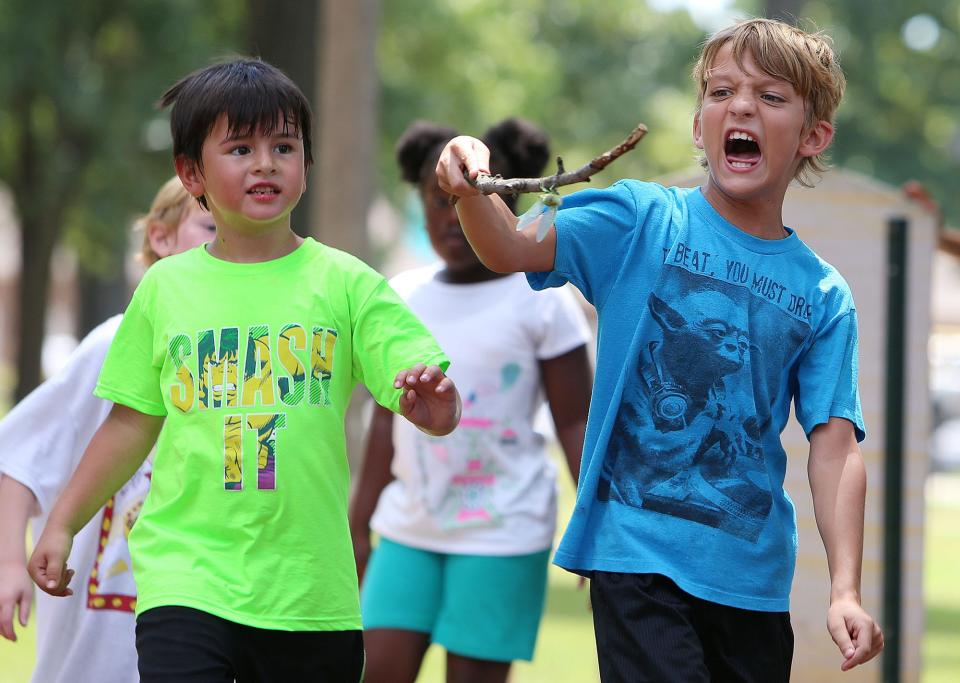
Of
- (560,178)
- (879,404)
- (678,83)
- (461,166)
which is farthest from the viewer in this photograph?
(678,83)

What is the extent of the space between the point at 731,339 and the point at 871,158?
40005mm

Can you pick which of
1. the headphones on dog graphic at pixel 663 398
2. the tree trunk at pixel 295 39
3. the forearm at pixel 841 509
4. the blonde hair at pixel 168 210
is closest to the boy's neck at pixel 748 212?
the headphones on dog graphic at pixel 663 398

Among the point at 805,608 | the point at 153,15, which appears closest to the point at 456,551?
the point at 805,608

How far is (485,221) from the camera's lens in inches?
132

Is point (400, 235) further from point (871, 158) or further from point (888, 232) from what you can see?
point (888, 232)

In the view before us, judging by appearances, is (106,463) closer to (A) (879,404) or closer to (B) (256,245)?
(B) (256,245)

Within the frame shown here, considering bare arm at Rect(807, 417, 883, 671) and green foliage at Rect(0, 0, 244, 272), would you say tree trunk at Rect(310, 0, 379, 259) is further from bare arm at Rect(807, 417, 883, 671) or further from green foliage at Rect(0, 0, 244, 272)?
bare arm at Rect(807, 417, 883, 671)

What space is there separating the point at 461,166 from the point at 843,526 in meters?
1.15

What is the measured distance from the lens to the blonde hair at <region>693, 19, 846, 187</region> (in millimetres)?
3652

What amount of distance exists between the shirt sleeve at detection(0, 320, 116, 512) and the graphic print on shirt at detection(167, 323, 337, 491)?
813 mm

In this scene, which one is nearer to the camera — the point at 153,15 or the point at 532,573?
the point at 532,573

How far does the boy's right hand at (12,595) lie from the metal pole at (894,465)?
4563 mm

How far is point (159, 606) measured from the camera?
3.44 m

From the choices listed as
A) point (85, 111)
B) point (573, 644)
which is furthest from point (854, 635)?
point (85, 111)
